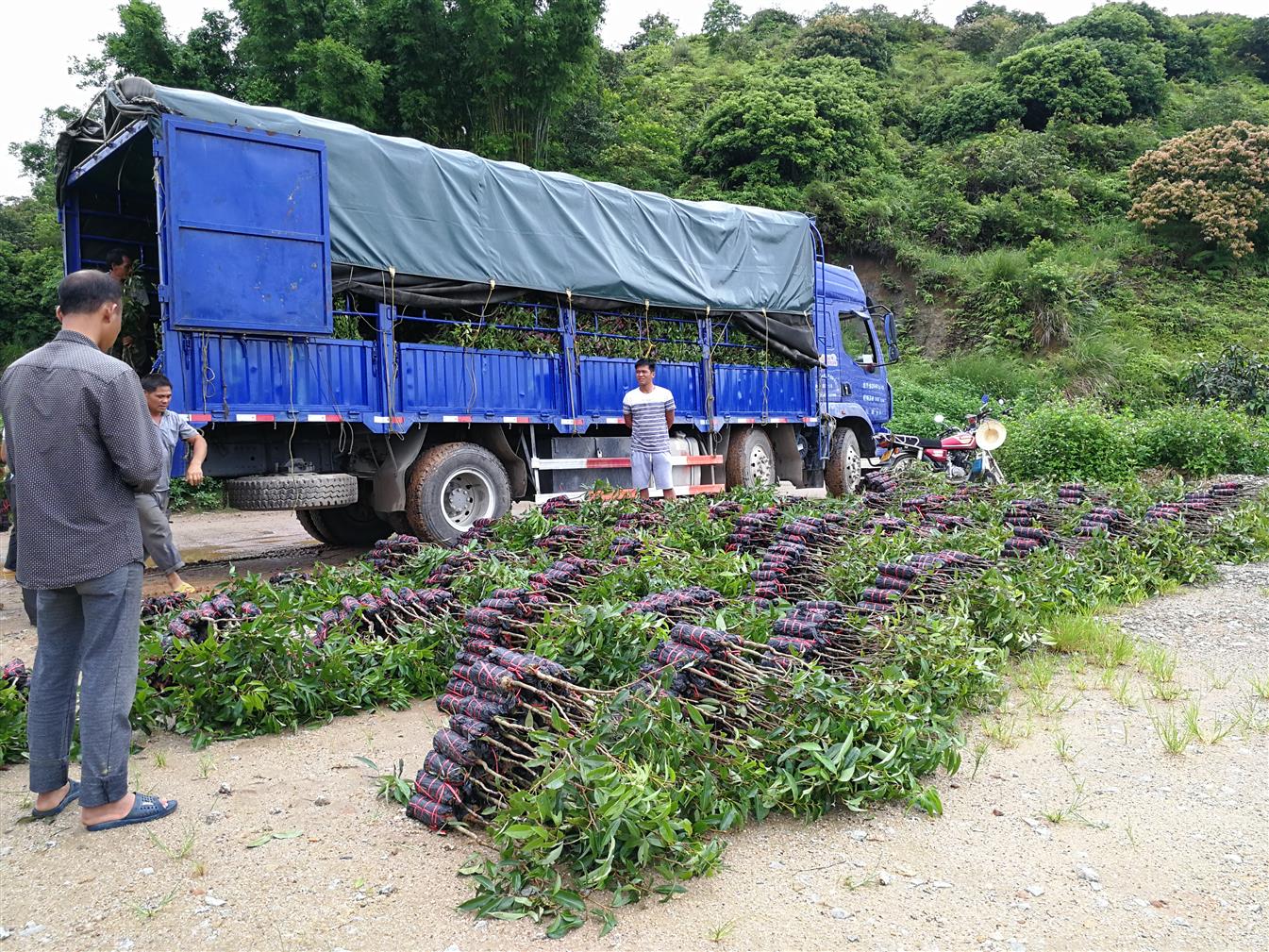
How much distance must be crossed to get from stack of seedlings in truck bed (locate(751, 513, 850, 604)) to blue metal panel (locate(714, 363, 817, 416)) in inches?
225

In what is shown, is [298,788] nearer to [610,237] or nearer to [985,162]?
[610,237]

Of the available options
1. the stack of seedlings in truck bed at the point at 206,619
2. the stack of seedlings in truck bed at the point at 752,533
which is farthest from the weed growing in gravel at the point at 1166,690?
the stack of seedlings in truck bed at the point at 206,619

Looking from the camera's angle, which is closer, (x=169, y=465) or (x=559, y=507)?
(x=169, y=465)

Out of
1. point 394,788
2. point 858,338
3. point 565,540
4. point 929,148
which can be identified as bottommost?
point 394,788

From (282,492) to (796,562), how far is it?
439 cm

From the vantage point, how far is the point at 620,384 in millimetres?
10609

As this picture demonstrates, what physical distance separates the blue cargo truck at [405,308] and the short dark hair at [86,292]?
4.05 metres

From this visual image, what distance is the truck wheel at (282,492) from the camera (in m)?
7.61

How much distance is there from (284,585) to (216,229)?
3548mm

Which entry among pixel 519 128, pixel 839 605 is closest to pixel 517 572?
pixel 839 605

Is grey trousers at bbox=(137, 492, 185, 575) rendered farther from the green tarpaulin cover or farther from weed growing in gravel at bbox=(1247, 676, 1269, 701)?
weed growing in gravel at bbox=(1247, 676, 1269, 701)

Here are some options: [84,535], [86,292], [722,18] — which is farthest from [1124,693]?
[722,18]

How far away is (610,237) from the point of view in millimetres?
10602

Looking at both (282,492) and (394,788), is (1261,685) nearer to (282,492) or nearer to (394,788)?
(394,788)
